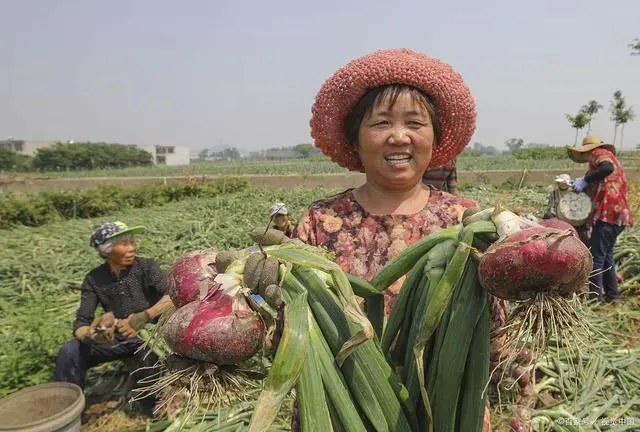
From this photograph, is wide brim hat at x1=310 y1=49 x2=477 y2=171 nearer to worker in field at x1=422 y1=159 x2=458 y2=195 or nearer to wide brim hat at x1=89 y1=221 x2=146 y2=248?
worker in field at x1=422 y1=159 x2=458 y2=195

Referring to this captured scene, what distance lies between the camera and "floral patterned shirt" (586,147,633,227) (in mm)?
4590

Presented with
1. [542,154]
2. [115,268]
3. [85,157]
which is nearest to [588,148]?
[115,268]

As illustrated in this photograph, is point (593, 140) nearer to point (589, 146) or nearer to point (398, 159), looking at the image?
point (589, 146)

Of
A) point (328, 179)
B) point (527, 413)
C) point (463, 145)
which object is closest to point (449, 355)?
point (463, 145)

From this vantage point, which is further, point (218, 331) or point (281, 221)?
point (281, 221)

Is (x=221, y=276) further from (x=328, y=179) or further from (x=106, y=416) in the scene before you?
(x=328, y=179)

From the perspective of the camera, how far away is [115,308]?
379 cm

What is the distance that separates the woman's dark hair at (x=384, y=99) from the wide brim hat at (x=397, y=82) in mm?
13

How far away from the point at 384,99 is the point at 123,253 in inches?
122

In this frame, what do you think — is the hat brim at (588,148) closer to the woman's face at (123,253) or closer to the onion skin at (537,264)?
the woman's face at (123,253)

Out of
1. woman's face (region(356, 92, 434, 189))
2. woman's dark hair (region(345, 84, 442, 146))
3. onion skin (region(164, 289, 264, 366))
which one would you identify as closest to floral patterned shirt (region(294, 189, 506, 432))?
woman's face (region(356, 92, 434, 189))

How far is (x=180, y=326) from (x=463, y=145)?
42.9 inches

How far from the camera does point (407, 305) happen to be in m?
1.02

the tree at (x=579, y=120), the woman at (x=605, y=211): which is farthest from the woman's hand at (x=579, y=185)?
the tree at (x=579, y=120)
